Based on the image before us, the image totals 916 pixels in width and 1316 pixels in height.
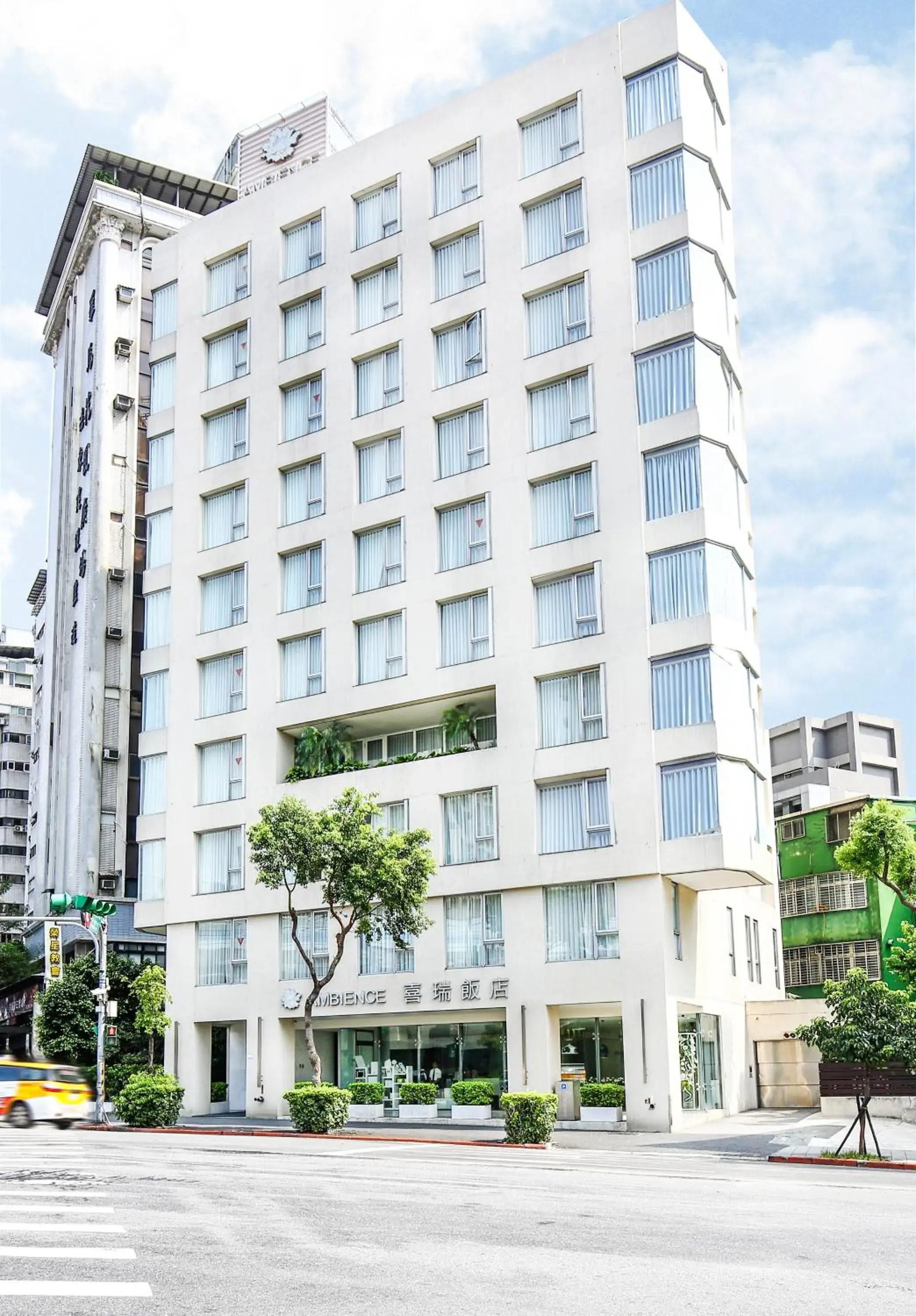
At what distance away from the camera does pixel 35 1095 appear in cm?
3662

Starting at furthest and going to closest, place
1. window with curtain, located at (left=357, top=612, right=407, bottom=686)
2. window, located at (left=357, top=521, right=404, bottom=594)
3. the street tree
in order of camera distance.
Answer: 1. window, located at (left=357, top=521, right=404, bottom=594)
2. window with curtain, located at (left=357, top=612, right=407, bottom=686)
3. the street tree

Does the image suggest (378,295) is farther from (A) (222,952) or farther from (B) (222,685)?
(A) (222,952)

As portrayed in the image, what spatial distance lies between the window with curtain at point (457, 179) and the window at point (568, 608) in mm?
15410

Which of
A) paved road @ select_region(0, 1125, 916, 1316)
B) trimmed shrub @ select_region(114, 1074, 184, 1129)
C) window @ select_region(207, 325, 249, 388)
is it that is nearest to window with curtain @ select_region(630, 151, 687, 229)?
window @ select_region(207, 325, 249, 388)

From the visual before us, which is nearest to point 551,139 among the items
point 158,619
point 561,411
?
point 561,411

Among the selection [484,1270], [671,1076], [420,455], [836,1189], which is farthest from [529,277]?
[484,1270]

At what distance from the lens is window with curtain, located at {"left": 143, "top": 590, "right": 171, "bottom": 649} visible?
5666cm

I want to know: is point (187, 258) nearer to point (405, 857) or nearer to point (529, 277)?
point (529, 277)

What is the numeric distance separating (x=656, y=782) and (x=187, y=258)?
3254 cm

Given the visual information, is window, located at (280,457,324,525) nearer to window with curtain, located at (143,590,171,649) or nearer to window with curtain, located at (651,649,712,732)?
window with curtain, located at (143,590,171,649)

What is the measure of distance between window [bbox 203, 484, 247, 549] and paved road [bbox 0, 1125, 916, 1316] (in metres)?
32.8

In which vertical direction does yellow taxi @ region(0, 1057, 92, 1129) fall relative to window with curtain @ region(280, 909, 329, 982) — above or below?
below

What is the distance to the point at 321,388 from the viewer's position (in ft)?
174

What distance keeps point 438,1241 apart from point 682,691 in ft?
94.1
